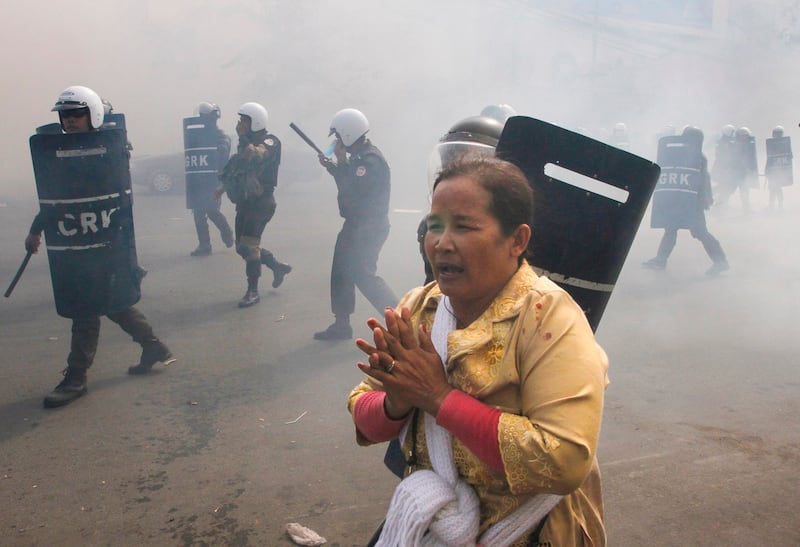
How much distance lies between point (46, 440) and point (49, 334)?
210 centimetres

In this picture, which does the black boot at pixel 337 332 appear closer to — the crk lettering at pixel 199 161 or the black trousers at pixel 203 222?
the black trousers at pixel 203 222

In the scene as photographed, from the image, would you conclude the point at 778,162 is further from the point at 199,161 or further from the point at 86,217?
the point at 86,217

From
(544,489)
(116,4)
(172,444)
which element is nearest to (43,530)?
(172,444)

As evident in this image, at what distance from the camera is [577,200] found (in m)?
1.62

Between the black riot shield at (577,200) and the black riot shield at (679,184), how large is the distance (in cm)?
737

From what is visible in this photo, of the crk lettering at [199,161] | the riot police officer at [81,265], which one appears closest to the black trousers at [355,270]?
the riot police officer at [81,265]

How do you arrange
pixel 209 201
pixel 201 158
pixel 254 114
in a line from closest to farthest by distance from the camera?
1. pixel 254 114
2. pixel 209 201
3. pixel 201 158

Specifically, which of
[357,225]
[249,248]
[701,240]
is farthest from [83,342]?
[701,240]

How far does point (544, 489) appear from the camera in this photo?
3.86 ft

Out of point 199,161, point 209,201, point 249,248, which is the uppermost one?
point 199,161

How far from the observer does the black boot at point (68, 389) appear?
13.5ft

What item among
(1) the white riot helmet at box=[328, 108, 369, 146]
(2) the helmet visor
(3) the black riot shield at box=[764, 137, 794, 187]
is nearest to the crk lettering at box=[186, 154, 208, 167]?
(1) the white riot helmet at box=[328, 108, 369, 146]

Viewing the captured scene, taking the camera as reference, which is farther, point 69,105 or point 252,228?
point 252,228

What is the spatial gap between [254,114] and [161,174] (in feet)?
27.4
